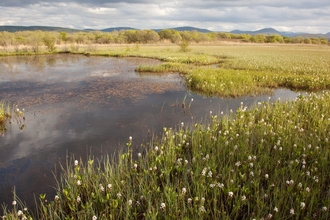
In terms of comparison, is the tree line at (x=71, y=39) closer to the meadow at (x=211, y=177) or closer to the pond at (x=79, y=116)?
the pond at (x=79, y=116)

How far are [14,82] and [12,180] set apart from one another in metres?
15.2

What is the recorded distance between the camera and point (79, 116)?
11.1m

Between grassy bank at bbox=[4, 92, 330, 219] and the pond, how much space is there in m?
0.84

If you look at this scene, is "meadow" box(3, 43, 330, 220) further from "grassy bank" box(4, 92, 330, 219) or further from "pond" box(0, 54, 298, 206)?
"pond" box(0, 54, 298, 206)

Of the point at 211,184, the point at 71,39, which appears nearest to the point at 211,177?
the point at 211,184

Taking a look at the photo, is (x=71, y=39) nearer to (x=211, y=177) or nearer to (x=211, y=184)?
(x=211, y=177)

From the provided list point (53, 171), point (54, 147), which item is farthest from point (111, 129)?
point (53, 171)

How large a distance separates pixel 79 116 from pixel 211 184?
330 inches

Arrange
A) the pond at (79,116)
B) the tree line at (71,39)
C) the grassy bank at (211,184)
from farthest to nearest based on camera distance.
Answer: the tree line at (71,39) < the pond at (79,116) < the grassy bank at (211,184)

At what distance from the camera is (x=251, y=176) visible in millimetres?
5086

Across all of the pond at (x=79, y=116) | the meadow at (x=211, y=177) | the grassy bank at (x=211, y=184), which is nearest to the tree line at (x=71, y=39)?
the pond at (x=79, y=116)

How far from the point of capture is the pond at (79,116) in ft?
22.3

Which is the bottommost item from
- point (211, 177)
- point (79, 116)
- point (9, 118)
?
point (9, 118)

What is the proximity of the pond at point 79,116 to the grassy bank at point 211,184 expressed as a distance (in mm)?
842
